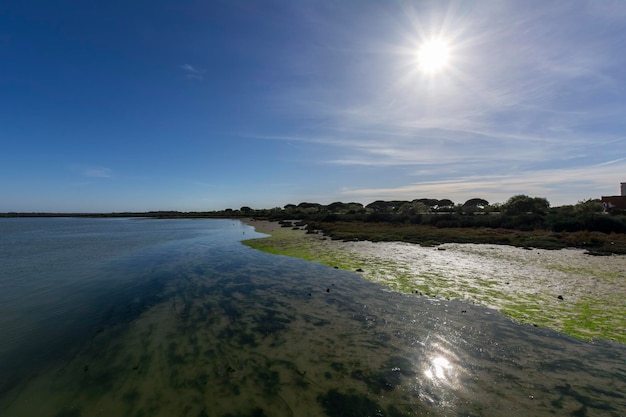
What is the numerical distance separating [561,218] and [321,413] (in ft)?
140

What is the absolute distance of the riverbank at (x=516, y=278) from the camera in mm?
10987

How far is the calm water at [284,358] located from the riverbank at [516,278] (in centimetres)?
146

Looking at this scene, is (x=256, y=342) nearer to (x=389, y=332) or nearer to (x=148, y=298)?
(x=389, y=332)

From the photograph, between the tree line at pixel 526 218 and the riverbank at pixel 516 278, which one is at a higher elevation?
the tree line at pixel 526 218

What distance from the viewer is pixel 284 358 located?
841 cm

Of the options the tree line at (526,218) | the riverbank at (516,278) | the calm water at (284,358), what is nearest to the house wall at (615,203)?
the tree line at (526,218)

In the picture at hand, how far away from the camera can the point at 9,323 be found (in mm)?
10633

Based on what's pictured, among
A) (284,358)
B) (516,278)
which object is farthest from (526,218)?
(284,358)

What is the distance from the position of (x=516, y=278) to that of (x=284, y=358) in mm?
15108

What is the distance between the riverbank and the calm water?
4.78 feet

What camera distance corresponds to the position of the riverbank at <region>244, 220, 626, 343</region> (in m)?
11.0

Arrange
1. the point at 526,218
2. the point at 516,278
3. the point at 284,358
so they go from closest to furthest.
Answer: the point at 284,358
the point at 516,278
the point at 526,218

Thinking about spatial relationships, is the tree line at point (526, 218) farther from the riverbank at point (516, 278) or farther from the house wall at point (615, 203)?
the riverbank at point (516, 278)

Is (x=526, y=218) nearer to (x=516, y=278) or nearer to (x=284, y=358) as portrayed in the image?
(x=516, y=278)
